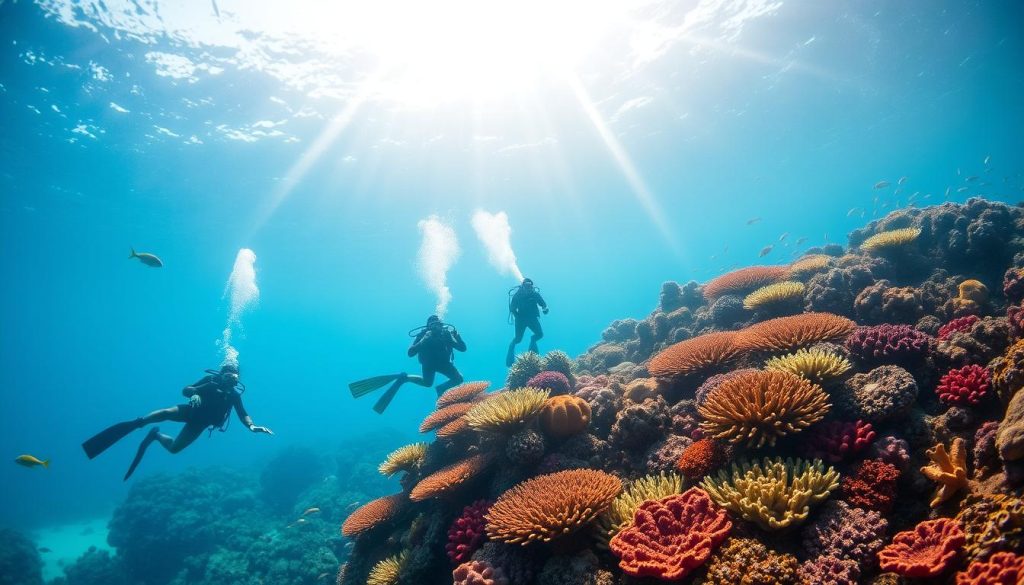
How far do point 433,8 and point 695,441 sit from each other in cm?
2545

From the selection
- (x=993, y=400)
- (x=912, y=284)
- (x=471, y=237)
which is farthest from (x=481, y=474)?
(x=471, y=237)

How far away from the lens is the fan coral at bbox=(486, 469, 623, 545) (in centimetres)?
424

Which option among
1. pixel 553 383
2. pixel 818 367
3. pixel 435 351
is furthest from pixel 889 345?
pixel 435 351

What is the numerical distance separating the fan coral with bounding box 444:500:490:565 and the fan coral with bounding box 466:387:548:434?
112 cm

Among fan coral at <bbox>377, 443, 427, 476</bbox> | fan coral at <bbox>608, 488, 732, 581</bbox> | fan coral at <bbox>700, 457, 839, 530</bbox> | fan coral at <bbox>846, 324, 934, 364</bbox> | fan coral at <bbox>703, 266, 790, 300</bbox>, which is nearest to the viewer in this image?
fan coral at <bbox>608, 488, 732, 581</bbox>

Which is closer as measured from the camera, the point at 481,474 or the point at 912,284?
the point at 481,474

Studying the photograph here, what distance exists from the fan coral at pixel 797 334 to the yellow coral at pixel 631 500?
2606mm

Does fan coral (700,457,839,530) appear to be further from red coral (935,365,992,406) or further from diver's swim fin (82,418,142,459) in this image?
diver's swim fin (82,418,142,459)

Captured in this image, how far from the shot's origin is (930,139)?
72562mm

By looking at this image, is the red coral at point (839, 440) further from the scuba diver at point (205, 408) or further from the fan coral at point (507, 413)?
the scuba diver at point (205, 408)

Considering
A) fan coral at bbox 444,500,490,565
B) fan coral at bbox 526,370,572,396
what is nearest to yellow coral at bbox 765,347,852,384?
fan coral at bbox 444,500,490,565

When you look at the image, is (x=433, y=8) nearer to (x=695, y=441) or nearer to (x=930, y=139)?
(x=695, y=441)

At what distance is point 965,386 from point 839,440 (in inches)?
56.6

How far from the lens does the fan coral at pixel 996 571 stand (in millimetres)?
2528
